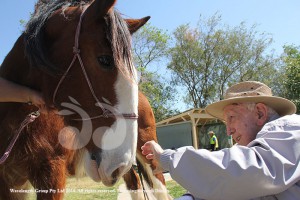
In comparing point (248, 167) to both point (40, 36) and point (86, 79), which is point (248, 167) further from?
point (40, 36)

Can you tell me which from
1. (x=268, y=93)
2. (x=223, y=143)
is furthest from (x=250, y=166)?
(x=223, y=143)

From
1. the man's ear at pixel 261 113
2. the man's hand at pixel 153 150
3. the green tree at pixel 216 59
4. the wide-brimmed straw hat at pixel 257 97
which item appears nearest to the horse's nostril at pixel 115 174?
the man's hand at pixel 153 150

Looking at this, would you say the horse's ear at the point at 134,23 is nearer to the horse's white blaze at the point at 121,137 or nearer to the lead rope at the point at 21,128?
the horse's white blaze at the point at 121,137

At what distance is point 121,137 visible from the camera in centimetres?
207

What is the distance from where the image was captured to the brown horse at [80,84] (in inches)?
83.4

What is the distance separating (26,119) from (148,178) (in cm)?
259

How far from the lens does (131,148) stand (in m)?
2.06

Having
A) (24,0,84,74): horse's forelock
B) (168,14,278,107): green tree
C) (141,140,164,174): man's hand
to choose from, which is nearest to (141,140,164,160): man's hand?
(141,140,164,174): man's hand

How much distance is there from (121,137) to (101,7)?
0.89 meters

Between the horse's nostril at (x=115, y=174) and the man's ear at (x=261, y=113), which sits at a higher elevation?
the man's ear at (x=261, y=113)

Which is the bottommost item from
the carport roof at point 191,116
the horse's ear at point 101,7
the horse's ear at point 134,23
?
the carport roof at point 191,116

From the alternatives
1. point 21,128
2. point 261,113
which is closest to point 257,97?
point 261,113

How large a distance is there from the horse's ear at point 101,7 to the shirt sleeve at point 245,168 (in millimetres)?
1211

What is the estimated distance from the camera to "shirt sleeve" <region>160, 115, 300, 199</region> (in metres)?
1.37
